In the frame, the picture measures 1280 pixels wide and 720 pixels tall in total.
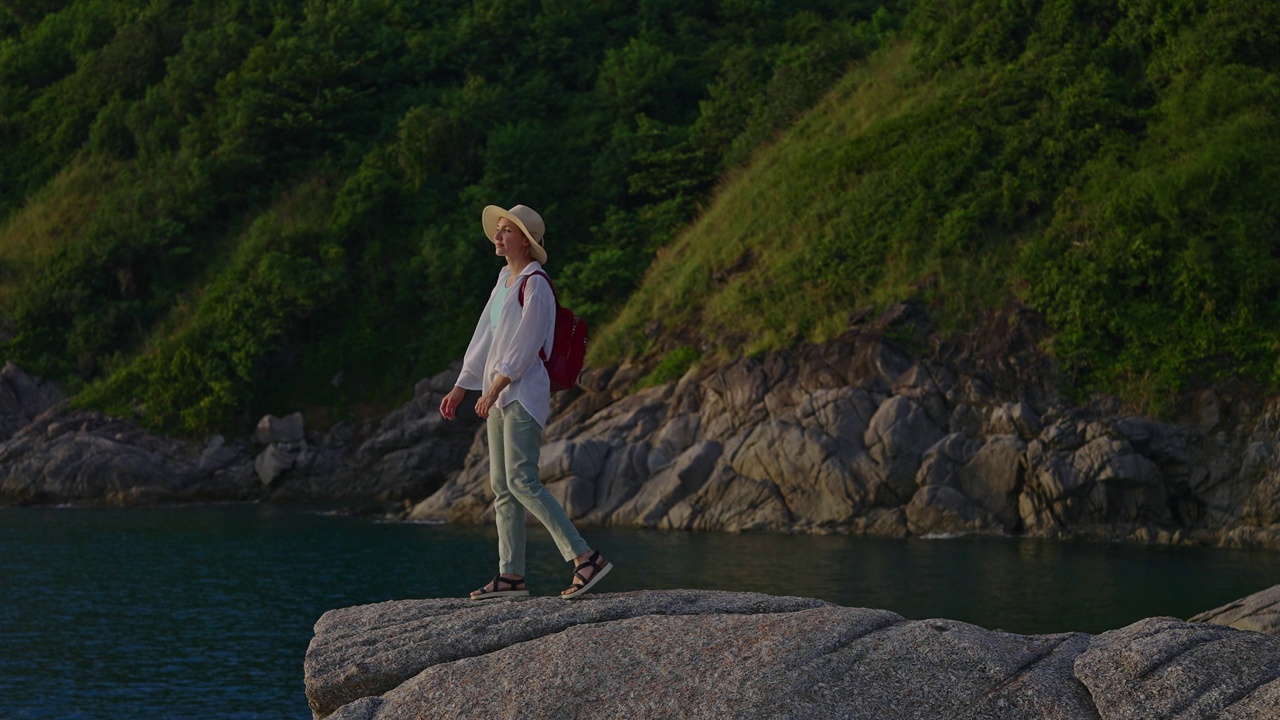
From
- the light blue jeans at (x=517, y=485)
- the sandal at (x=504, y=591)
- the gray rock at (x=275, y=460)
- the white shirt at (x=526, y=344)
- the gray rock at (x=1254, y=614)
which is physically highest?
the white shirt at (x=526, y=344)

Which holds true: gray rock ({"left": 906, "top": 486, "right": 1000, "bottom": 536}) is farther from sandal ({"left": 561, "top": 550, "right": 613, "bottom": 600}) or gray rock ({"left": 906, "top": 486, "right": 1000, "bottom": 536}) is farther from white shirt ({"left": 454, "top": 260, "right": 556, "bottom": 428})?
white shirt ({"left": 454, "top": 260, "right": 556, "bottom": 428})

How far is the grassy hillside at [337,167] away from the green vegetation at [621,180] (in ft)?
0.53

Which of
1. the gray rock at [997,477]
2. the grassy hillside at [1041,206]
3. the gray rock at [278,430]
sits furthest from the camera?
the gray rock at [278,430]

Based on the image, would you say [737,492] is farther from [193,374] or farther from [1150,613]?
[193,374]

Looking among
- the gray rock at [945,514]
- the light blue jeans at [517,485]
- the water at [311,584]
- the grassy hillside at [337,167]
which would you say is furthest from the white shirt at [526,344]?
the grassy hillside at [337,167]

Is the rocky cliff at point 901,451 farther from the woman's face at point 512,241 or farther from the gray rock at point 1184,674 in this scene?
the gray rock at point 1184,674

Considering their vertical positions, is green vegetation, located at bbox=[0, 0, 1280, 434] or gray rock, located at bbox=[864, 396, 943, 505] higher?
green vegetation, located at bbox=[0, 0, 1280, 434]

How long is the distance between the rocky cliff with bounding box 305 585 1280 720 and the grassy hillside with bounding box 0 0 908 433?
1744 inches

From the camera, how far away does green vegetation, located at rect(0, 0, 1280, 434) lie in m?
41.8

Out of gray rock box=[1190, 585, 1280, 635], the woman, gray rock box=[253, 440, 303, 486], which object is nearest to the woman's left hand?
the woman

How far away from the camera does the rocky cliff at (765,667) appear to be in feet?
26.7

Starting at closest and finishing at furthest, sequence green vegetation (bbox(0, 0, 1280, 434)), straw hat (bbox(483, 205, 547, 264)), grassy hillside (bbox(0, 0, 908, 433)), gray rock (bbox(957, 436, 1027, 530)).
Answer: 1. straw hat (bbox(483, 205, 547, 264))
2. gray rock (bbox(957, 436, 1027, 530))
3. green vegetation (bbox(0, 0, 1280, 434))
4. grassy hillside (bbox(0, 0, 908, 433))

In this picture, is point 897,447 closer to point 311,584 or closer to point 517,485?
point 311,584

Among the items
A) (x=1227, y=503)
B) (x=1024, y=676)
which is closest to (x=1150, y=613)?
(x=1227, y=503)
